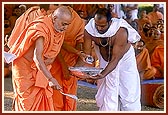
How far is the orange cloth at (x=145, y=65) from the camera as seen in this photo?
547 cm

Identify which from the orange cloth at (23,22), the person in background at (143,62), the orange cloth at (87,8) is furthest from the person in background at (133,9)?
the orange cloth at (23,22)

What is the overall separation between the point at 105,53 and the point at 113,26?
0.27 metres

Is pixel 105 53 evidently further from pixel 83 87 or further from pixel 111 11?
pixel 83 87

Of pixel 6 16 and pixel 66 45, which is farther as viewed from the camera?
pixel 6 16

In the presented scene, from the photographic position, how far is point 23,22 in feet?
15.4

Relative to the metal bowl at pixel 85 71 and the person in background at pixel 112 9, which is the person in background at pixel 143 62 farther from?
the metal bowl at pixel 85 71

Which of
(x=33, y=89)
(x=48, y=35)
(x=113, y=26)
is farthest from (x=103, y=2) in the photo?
(x=33, y=89)

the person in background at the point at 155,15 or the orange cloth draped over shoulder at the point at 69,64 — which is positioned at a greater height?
the person in background at the point at 155,15

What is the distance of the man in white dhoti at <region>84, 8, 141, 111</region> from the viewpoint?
470 cm

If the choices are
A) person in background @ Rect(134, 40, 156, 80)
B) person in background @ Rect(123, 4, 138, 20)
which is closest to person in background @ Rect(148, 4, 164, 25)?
person in background @ Rect(123, 4, 138, 20)

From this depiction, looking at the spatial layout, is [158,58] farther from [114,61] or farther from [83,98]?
[114,61]

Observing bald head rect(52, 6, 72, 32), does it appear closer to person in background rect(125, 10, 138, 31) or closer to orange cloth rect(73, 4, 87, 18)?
orange cloth rect(73, 4, 87, 18)

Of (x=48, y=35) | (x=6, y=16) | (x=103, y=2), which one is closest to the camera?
(x=48, y=35)

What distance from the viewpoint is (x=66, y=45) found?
4.93 metres
